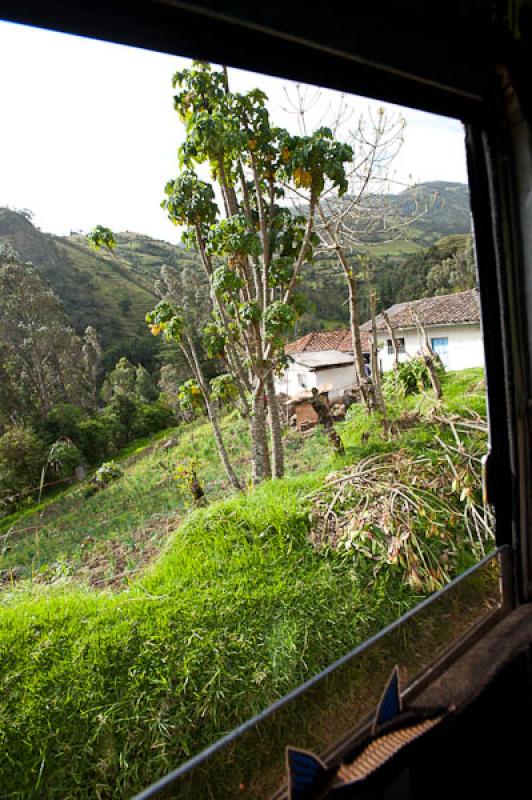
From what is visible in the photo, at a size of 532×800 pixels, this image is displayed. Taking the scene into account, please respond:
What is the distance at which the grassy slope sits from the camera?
127cm

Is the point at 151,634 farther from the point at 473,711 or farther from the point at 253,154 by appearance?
the point at 253,154

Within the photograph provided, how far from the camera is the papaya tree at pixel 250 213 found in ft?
8.74

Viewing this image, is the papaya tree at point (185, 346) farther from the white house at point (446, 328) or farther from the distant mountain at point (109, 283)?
the white house at point (446, 328)

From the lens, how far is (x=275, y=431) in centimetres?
329

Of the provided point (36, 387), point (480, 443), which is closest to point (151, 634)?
point (480, 443)

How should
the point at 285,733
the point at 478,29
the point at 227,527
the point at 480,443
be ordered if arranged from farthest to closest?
1. the point at 480,443
2. the point at 227,527
3. the point at 285,733
4. the point at 478,29

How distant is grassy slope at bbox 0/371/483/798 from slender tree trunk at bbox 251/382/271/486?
956 mm

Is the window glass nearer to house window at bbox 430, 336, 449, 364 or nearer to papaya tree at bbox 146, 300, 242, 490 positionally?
papaya tree at bbox 146, 300, 242, 490

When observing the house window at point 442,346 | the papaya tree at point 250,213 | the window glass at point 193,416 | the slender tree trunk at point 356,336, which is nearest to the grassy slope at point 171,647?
the window glass at point 193,416

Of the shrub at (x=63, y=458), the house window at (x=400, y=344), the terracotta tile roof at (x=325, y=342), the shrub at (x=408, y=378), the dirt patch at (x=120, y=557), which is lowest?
the dirt patch at (x=120, y=557)

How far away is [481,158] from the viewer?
81cm

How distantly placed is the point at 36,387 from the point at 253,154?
106 inches

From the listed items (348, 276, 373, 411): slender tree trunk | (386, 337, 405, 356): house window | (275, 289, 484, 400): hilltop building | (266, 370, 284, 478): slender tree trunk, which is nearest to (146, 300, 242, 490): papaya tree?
(266, 370, 284, 478): slender tree trunk

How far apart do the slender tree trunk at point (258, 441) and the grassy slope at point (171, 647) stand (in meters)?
0.96
